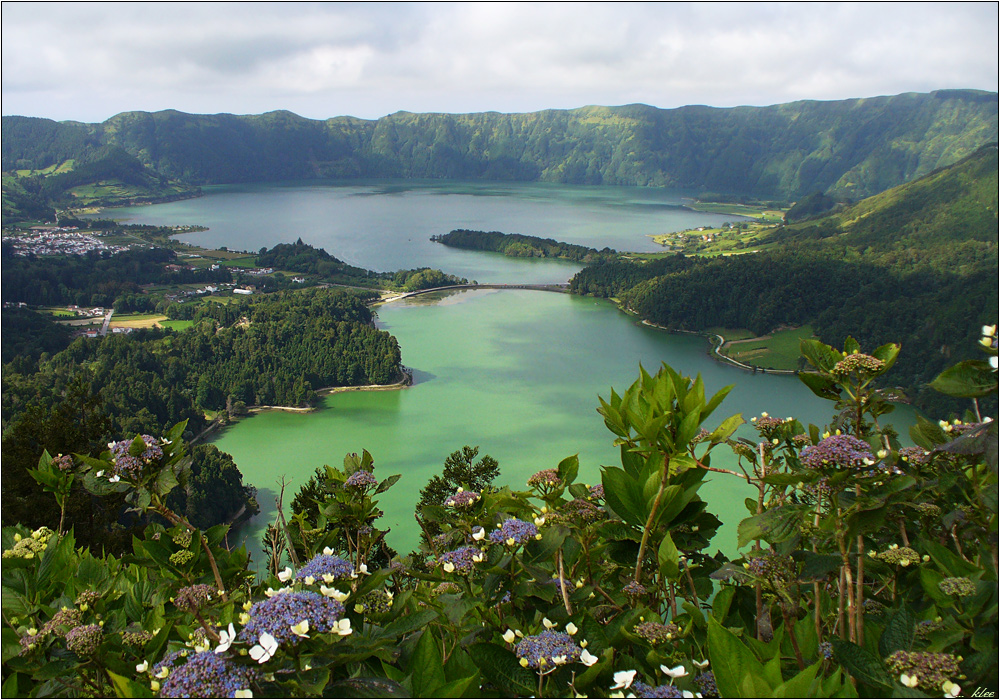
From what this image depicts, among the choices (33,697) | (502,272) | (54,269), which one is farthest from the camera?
(502,272)

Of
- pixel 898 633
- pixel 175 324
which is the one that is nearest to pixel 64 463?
pixel 898 633

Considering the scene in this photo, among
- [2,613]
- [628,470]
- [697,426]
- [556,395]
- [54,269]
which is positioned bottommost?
[556,395]

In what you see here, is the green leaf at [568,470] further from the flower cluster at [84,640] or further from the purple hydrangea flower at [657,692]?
the flower cluster at [84,640]

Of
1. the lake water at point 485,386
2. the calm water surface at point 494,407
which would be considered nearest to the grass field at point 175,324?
the lake water at point 485,386

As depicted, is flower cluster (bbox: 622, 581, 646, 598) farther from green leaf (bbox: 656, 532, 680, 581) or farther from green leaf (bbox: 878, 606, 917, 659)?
green leaf (bbox: 878, 606, 917, 659)

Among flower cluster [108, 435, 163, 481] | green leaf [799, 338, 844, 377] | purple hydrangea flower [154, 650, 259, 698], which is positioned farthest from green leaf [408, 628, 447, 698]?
green leaf [799, 338, 844, 377]

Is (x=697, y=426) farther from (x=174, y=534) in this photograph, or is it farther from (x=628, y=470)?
(x=174, y=534)

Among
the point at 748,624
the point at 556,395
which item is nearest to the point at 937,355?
the point at 556,395
